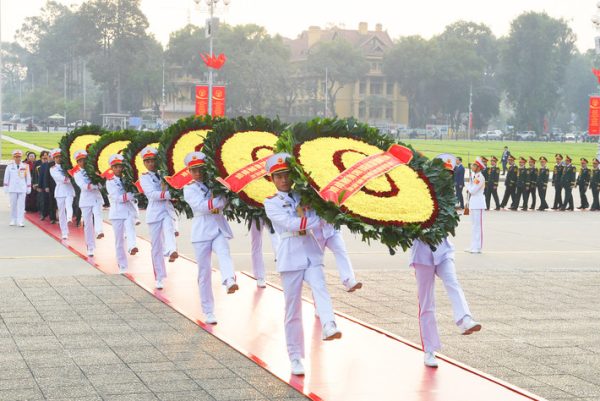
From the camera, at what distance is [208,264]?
36.7ft

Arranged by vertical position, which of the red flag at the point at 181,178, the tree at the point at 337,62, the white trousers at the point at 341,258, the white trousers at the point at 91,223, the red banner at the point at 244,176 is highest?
the tree at the point at 337,62

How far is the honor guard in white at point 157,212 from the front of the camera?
13258mm

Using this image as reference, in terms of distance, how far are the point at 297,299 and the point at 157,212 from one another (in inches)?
203

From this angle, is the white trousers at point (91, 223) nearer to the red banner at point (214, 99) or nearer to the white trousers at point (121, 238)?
the white trousers at point (121, 238)

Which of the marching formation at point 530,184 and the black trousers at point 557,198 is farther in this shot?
the black trousers at point 557,198

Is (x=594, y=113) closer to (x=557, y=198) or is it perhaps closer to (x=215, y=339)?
(x=557, y=198)

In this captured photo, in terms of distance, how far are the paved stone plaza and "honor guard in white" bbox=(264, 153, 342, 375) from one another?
16.6 inches

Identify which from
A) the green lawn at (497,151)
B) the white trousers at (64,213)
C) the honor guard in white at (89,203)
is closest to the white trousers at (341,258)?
the honor guard in white at (89,203)

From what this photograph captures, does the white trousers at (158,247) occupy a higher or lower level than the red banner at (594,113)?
lower

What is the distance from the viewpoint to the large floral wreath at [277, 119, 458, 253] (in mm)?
8195

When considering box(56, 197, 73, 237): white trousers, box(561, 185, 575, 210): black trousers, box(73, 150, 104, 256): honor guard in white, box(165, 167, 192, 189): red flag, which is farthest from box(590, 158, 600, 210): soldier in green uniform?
box(165, 167, 192, 189): red flag

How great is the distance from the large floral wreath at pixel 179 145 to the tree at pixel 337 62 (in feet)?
298

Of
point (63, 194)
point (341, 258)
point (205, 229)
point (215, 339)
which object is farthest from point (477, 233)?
point (215, 339)

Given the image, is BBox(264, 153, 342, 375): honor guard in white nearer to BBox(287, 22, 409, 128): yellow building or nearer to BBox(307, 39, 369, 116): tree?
BBox(307, 39, 369, 116): tree
